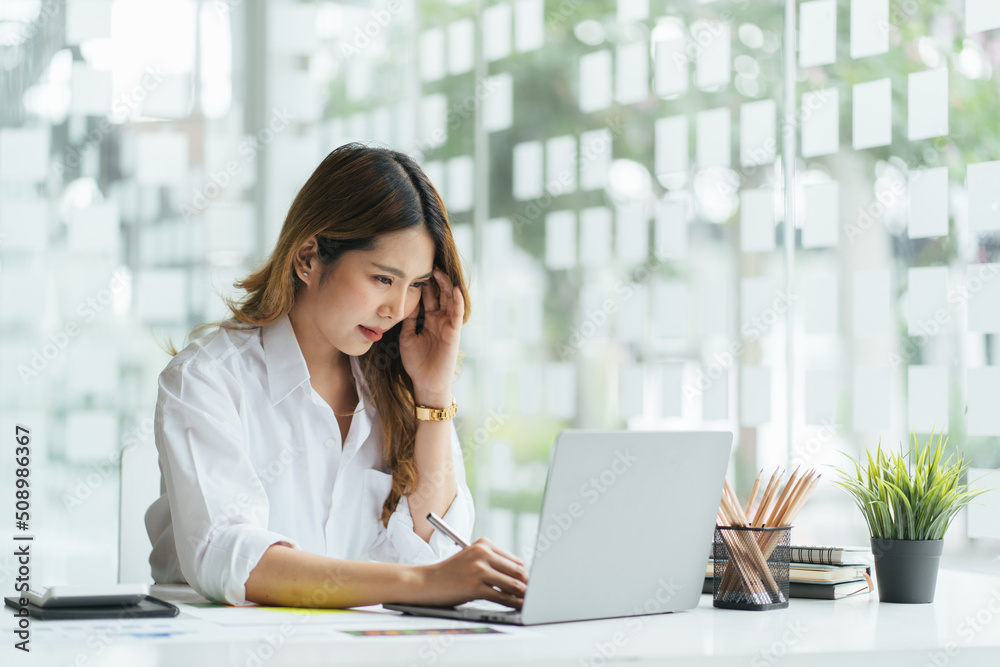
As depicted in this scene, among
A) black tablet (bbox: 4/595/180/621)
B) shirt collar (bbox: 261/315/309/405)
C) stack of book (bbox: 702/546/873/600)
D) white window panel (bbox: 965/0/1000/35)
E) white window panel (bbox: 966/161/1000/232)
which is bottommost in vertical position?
stack of book (bbox: 702/546/873/600)

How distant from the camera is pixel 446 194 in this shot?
12.3 feet

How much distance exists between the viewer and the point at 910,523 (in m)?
1.50

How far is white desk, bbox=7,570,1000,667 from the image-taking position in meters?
0.93

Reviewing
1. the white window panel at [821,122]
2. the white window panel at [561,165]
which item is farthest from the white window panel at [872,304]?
the white window panel at [561,165]

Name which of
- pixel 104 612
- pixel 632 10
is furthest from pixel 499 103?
pixel 104 612

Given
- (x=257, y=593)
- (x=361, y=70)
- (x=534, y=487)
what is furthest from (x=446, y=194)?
(x=257, y=593)

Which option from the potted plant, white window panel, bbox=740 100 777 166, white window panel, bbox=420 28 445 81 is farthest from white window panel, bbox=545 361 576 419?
the potted plant

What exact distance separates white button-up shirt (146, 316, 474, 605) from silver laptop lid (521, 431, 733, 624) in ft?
1.54

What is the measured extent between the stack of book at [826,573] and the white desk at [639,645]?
13cm

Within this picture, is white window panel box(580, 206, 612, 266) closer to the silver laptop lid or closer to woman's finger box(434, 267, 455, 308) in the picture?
woman's finger box(434, 267, 455, 308)

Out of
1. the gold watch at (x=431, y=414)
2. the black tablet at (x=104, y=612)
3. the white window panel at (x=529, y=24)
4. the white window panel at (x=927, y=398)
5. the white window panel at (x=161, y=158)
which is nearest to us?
the black tablet at (x=104, y=612)

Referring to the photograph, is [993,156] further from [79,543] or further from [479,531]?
[79,543]

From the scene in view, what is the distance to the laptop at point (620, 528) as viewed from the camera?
113cm

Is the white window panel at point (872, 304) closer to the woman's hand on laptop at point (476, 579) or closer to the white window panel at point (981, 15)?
the white window panel at point (981, 15)
